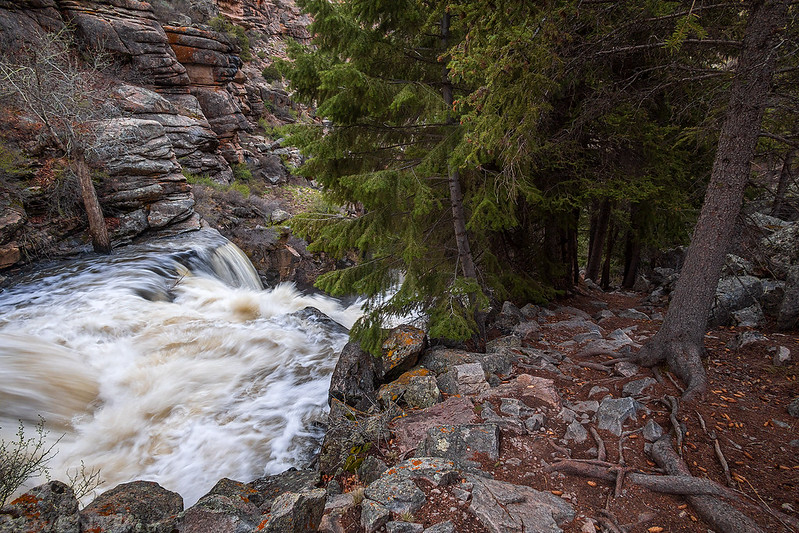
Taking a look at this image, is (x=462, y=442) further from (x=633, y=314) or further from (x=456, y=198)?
(x=633, y=314)

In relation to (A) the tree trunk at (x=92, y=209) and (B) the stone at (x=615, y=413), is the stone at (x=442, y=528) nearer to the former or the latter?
(B) the stone at (x=615, y=413)

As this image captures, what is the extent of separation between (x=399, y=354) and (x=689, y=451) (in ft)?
12.2

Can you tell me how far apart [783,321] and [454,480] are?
631cm

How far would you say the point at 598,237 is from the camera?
40.0 ft

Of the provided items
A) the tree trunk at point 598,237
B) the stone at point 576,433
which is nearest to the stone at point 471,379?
the stone at point 576,433

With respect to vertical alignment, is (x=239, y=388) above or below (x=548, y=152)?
below

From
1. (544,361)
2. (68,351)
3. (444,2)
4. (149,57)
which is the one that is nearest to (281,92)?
(149,57)

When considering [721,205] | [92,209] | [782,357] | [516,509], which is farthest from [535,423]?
[92,209]

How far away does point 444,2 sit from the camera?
444 centimetres

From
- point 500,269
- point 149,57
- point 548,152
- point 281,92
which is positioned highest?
point 281,92

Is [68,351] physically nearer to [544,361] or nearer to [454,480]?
[454,480]

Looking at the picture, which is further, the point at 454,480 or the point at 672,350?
the point at 672,350

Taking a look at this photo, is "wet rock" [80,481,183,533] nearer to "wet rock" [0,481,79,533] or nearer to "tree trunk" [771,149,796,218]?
"wet rock" [0,481,79,533]

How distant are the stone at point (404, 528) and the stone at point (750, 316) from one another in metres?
6.84
